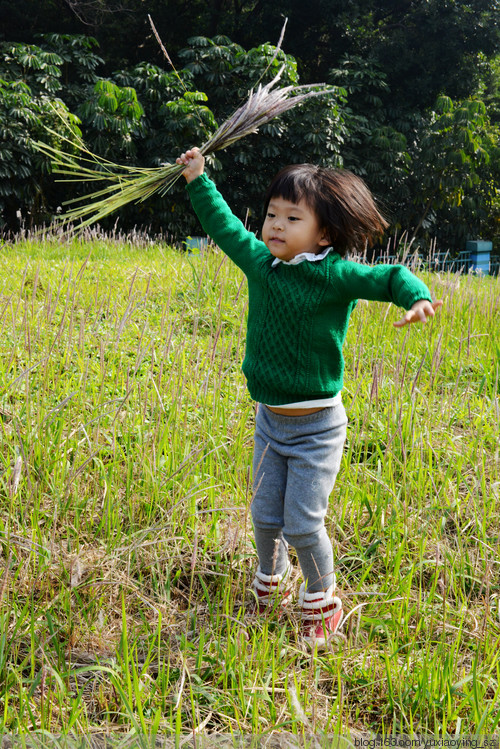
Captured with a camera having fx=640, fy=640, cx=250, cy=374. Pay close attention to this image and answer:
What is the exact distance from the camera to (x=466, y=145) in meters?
12.1

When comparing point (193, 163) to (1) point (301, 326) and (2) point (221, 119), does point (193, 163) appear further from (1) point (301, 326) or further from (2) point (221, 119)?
(2) point (221, 119)

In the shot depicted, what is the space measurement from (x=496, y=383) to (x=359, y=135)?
33.2 ft

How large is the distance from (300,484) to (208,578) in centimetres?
57

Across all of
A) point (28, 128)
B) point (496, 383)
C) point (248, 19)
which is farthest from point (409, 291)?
point (248, 19)

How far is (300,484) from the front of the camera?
66.8 inches

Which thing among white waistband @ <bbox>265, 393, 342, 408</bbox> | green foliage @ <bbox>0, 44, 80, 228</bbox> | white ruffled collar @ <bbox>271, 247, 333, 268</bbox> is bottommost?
white waistband @ <bbox>265, 393, 342, 408</bbox>

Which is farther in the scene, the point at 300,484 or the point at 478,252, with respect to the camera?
the point at 478,252

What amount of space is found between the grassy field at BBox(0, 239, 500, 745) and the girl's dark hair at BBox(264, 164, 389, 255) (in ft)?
1.51

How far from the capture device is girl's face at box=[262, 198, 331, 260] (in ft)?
5.60

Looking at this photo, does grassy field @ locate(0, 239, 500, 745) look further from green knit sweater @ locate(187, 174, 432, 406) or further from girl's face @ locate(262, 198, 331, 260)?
girl's face @ locate(262, 198, 331, 260)

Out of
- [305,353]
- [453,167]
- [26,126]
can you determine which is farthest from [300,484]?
[453,167]

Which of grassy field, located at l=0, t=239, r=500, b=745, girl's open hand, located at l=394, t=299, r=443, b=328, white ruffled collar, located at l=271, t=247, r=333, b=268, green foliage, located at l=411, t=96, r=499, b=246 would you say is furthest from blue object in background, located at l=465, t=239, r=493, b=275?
girl's open hand, located at l=394, t=299, r=443, b=328

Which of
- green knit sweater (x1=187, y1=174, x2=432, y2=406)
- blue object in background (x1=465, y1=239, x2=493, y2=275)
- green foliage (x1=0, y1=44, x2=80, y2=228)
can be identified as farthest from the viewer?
blue object in background (x1=465, y1=239, x2=493, y2=275)

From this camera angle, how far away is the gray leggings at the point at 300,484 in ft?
5.58
